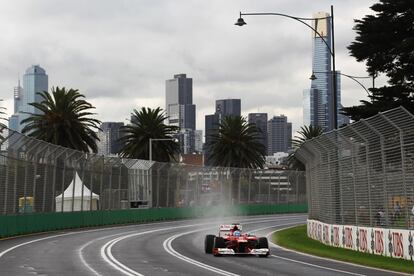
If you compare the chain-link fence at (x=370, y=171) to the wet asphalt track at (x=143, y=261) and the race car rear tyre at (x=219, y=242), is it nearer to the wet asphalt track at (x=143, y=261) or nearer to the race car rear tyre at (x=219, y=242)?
the wet asphalt track at (x=143, y=261)

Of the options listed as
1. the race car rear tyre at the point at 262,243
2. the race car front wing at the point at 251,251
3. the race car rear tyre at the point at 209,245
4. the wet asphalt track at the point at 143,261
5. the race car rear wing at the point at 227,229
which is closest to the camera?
the wet asphalt track at the point at 143,261

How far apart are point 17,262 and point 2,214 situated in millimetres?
15049

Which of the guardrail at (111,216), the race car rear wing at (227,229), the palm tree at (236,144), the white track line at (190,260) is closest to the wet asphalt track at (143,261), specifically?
the white track line at (190,260)

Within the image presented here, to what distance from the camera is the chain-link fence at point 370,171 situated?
22406 millimetres

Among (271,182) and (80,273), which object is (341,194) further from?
(271,182)

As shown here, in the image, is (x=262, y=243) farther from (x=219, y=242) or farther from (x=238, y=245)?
(x=219, y=242)

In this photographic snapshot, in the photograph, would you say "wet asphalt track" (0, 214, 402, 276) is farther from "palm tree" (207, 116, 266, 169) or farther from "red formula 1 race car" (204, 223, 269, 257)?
"palm tree" (207, 116, 266, 169)

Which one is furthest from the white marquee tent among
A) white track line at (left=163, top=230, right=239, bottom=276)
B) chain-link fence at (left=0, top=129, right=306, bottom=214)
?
white track line at (left=163, top=230, right=239, bottom=276)

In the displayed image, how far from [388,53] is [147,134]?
32.3m

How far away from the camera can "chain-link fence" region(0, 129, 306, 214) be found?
37594mm

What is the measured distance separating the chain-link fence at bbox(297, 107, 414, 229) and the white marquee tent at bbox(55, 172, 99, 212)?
60.9ft

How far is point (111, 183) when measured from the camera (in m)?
56.0

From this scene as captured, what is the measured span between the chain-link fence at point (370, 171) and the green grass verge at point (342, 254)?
1058 mm

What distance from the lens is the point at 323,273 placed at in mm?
18609
